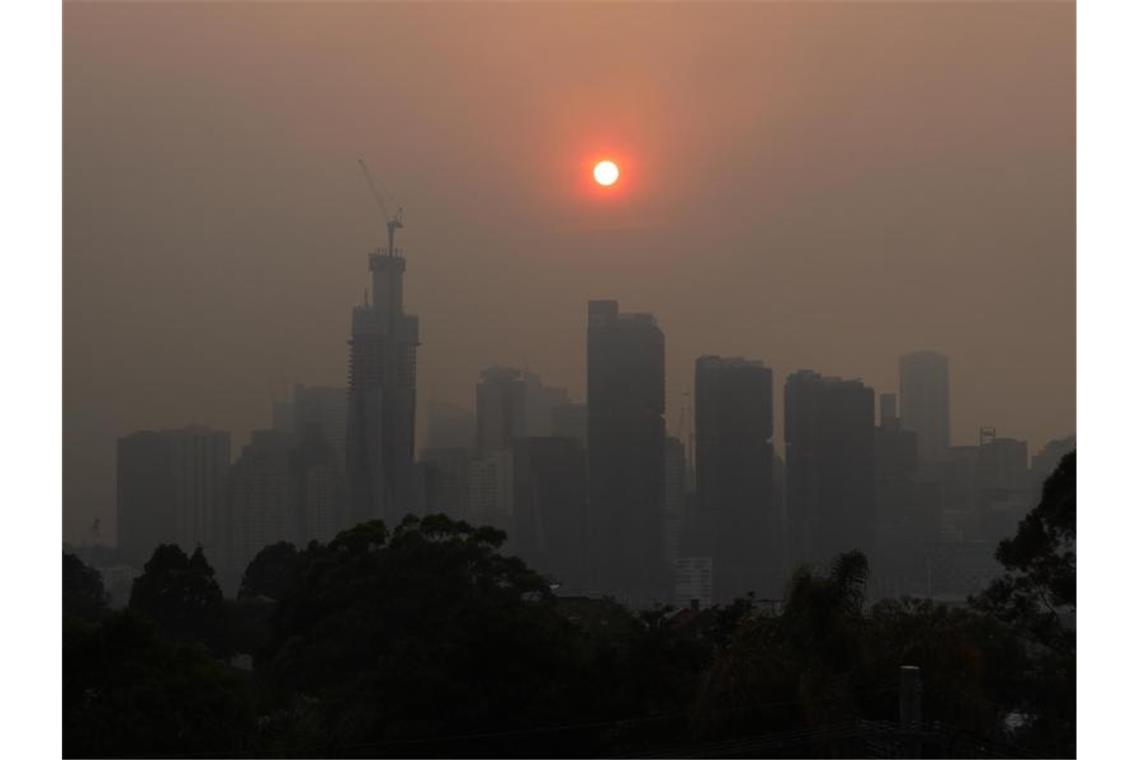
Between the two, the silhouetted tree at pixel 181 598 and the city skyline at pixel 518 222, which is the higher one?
the city skyline at pixel 518 222

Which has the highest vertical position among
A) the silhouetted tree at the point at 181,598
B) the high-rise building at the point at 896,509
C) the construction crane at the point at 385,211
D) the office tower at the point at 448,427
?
the construction crane at the point at 385,211

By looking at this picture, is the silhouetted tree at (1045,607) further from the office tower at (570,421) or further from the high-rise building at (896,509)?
the office tower at (570,421)

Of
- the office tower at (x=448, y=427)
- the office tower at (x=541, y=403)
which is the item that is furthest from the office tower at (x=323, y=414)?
the office tower at (x=541, y=403)

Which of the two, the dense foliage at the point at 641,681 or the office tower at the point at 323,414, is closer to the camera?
the dense foliage at the point at 641,681

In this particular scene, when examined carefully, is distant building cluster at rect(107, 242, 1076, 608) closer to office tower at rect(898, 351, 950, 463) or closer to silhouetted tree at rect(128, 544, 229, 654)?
office tower at rect(898, 351, 950, 463)

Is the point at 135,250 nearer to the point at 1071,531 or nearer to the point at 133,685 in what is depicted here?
the point at 133,685

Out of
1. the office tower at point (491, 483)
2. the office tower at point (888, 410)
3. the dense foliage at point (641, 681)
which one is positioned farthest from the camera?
the office tower at point (888, 410)

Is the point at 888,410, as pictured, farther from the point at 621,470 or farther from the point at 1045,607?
the point at 1045,607
